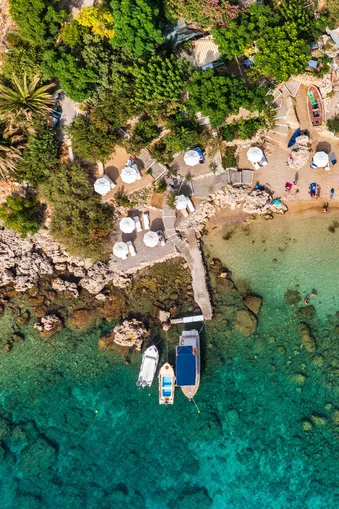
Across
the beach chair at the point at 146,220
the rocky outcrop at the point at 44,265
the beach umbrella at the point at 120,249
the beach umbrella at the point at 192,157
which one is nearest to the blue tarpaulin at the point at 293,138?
the beach umbrella at the point at 192,157

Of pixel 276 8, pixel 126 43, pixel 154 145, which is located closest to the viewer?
pixel 126 43

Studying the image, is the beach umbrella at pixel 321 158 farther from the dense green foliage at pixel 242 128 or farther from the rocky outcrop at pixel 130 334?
the rocky outcrop at pixel 130 334

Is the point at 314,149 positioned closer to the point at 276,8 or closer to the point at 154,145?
the point at 276,8

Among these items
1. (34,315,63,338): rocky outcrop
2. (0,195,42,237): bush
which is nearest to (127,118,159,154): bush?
(0,195,42,237): bush

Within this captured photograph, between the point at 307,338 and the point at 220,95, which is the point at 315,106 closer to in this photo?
the point at 220,95

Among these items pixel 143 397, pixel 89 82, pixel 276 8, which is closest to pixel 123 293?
pixel 143 397

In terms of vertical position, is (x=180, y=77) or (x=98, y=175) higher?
(x=180, y=77)

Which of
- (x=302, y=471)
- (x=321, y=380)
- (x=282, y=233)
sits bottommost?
(x=302, y=471)
